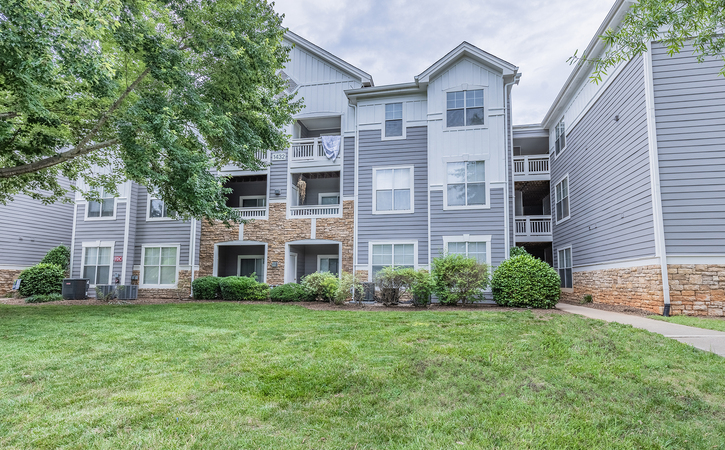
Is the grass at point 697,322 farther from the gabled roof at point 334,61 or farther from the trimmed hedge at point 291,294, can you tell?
the gabled roof at point 334,61

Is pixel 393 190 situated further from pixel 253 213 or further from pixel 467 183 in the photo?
pixel 253 213

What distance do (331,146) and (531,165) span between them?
1025 cm

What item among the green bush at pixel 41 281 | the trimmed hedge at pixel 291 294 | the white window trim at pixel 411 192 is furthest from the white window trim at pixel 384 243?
the green bush at pixel 41 281

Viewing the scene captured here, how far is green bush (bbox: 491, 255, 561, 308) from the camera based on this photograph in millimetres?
11148

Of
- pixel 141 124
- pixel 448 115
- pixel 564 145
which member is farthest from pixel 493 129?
pixel 141 124

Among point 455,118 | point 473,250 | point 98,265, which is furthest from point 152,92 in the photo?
point 473,250

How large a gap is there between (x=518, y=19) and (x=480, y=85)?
2.89 metres

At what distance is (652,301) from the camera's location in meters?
9.89

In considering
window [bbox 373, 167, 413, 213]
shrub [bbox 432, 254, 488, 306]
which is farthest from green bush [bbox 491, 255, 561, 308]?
window [bbox 373, 167, 413, 213]

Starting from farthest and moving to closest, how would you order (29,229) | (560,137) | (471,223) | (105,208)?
(29,229) < (560,137) < (105,208) < (471,223)

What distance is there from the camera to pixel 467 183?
45.8 ft

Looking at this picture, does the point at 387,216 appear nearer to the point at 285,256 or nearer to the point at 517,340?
the point at 285,256

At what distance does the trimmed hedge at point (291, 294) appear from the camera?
1358 centimetres

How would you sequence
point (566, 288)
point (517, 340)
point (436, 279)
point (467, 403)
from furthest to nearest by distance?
1. point (566, 288)
2. point (436, 279)
3. point (517, 340)
4. point (467, 403)
